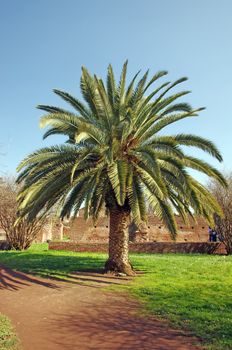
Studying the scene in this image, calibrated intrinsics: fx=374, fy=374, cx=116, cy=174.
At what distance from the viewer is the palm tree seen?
466 inches

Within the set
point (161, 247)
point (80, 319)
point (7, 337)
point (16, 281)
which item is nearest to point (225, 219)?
point (161, 247)

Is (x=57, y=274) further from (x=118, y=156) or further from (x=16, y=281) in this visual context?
(x=118, y=156)

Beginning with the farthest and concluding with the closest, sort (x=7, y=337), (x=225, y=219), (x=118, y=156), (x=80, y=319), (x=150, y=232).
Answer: (x=150, y=232), (x=225, y=219), (x=118, y=156), (x=80, y=319), (x=7, y=337)

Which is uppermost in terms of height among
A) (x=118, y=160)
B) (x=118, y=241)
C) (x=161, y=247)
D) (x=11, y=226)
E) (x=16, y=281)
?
(x=118, y=160)

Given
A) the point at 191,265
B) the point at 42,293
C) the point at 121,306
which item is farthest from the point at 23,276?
the point at 191,265

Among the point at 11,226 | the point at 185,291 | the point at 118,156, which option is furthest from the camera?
the point at 11,226

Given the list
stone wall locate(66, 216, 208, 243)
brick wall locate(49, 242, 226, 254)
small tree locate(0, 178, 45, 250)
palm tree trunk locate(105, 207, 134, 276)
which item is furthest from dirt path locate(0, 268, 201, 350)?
stone wall locate(66, 216, 208, 243)

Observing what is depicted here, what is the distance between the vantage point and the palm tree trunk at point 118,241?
43.4 ft

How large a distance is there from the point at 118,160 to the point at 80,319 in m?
5.41

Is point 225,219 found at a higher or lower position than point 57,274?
higher

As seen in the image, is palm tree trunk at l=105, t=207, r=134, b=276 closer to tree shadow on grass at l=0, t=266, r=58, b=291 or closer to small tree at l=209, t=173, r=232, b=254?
tree shadow on grass at l=0, t=266, r=58, b=291

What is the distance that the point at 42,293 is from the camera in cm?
1074

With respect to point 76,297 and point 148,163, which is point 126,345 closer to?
point 76,297

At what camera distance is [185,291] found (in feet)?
35.0
